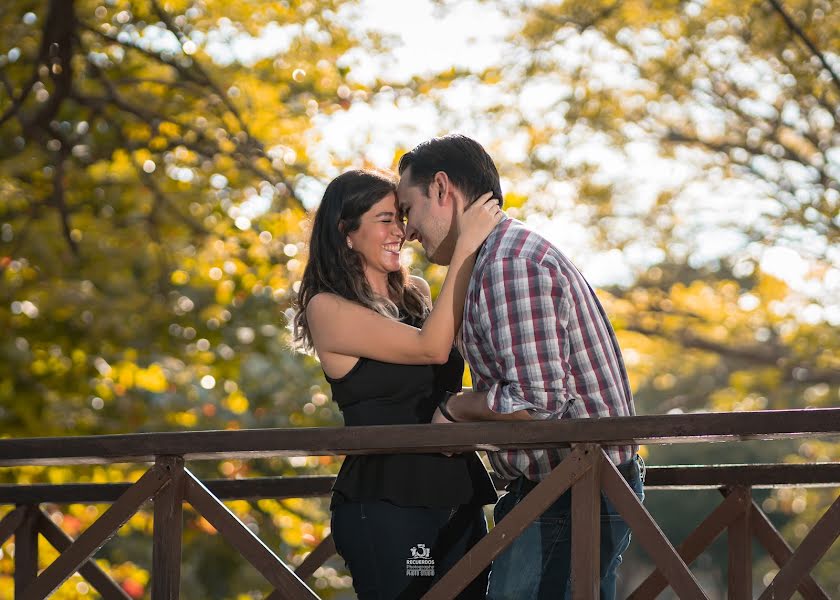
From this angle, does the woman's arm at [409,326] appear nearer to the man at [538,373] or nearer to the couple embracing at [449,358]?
the couple embracing at [449,358]

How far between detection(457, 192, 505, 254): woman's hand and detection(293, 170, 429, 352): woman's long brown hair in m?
0.54

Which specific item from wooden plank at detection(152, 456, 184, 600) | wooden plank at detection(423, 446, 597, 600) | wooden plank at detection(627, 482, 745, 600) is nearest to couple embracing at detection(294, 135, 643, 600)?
wooden plank at detection(423, 446, 597, 600)

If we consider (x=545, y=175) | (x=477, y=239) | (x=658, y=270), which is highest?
(x=477, y=239)

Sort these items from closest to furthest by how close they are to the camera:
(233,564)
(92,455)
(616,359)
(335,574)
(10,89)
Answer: (616,359)
(92,455)
(10,89)
(335,574)
(233,564)

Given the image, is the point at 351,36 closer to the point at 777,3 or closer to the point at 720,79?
the point at 777,3

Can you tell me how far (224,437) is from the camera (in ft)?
9.59

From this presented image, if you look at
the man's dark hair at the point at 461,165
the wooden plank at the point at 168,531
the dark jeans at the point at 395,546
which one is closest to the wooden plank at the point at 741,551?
the dark jeans at the point at 395,546

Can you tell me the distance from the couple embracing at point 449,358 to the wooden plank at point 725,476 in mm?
701

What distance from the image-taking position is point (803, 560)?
3.00 m

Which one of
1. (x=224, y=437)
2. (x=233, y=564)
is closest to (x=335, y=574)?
(x=233, y=564)

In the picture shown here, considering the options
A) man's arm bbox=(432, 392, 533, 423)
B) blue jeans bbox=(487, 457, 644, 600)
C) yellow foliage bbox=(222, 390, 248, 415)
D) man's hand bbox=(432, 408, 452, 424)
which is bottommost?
yellow foliage bbox=(222, 390, 248, 415)

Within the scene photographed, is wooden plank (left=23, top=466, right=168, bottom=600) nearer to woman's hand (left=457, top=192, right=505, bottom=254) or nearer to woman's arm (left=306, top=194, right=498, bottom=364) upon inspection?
woman's arm (left=306, top=194, right=498, bottom=364)

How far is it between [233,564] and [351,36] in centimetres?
459

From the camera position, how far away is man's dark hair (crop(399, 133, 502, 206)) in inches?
124
